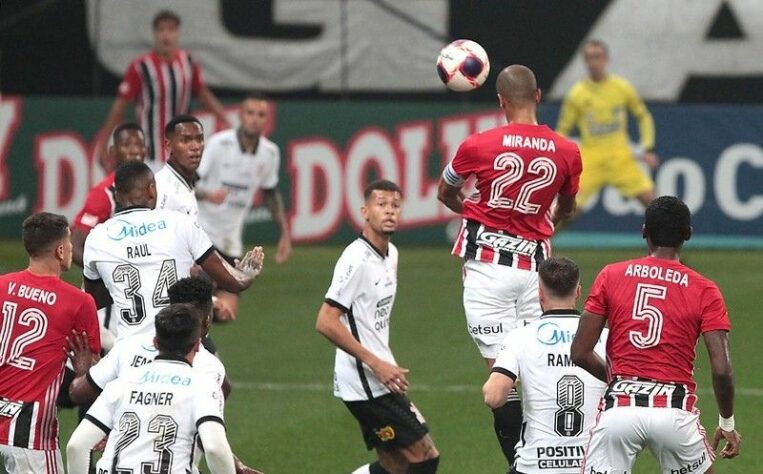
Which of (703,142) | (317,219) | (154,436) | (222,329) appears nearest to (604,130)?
(703,142)

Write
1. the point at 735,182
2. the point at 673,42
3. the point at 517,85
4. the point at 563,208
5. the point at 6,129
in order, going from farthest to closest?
the point at 673,42 < the point at 6,129 < the point at 735,182 < the point at 563,208 < the point at 517,85

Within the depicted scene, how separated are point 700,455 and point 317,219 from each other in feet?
43.5

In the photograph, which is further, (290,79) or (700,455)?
(290,79)

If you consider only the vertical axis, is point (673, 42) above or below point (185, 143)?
above

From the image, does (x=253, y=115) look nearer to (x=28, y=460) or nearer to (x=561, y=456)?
(x=28, y=460)

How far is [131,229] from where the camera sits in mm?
9156

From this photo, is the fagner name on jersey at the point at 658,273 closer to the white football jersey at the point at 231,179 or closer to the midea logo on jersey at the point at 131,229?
the midea logo on jersey at the point at 131,229

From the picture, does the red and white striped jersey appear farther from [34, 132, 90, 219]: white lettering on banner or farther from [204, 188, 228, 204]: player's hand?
[34, 132, 90, 219]: white lettering on banner

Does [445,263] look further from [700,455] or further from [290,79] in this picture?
[700,455]

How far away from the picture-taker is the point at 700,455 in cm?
761

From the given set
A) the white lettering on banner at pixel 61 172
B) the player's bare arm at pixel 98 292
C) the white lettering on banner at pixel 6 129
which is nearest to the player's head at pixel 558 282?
the player's bare arm at pixel 98 292

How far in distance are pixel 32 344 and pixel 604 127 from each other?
12.0 metres

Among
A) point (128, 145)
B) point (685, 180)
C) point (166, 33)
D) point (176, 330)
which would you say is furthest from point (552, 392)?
point (685, 180)

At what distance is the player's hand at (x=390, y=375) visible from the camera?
8789mm
